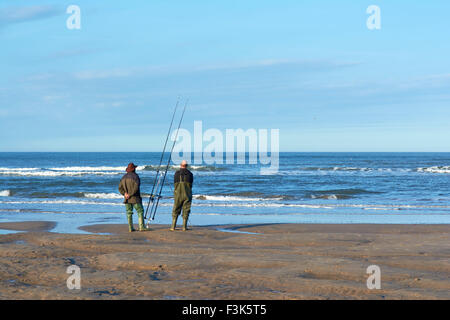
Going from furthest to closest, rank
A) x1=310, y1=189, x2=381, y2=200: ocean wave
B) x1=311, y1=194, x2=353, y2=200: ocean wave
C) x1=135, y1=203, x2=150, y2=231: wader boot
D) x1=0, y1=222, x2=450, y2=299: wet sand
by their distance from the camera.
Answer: x1=310, y1=189, x2=381, y2=200: ocean wave, x1=311, y1=194, x2=353, y2=200: ocean wave, x1=135, y1=203, x2=150, y2=231: wader boot, x1=0, y1=222, x2=450, y2=299: wet sand

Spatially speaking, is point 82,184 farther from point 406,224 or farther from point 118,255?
point 118,255

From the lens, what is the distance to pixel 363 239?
10836mm

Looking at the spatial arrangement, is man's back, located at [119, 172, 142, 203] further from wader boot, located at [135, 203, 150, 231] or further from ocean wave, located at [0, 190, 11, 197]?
ocean wave, located at [0, 190, 11, 197]

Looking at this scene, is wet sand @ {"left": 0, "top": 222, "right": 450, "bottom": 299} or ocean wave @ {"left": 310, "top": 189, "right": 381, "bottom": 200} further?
ocean wave @ {"left": 310, "top": 189, "right": 381, "bottom": 200}

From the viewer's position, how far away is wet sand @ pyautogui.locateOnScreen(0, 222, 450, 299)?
6.03 meters

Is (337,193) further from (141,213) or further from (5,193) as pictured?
(5,193)

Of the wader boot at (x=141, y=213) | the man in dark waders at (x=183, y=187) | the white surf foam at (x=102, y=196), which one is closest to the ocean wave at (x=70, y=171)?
the white surf foam at (x=102, y=196)

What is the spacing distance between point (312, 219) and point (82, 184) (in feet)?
61.8

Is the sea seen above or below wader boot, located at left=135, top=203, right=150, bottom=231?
below

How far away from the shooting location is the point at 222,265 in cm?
770

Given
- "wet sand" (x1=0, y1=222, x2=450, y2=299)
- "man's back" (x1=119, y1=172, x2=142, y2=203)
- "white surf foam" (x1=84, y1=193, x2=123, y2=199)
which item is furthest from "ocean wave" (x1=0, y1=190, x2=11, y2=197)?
"man's back" (x1=119, y1=172, x2=142, y2=203)

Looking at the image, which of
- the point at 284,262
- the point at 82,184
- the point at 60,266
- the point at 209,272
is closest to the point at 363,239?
the point at 284,262
